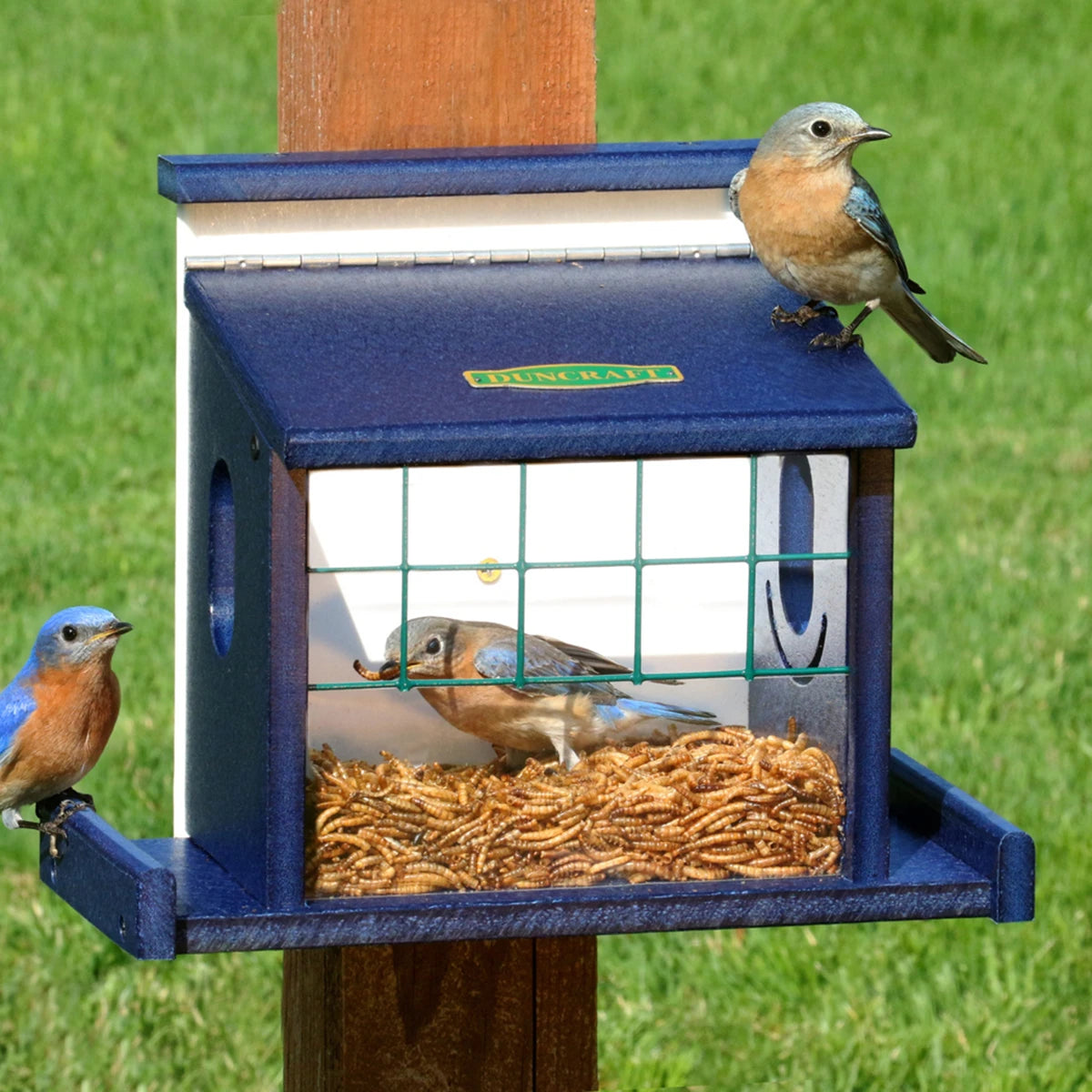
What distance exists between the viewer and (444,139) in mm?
3961

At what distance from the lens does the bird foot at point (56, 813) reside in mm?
3805

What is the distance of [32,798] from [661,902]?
47.2 inches

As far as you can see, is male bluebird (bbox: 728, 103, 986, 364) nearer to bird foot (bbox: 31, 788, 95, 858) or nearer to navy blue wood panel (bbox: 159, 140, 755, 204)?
navy blue wood panel (bbox: 159, 140, 755, 204)

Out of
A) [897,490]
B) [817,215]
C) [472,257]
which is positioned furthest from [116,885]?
[897,490]

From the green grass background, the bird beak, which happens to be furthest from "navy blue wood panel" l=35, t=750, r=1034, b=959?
the green grass background

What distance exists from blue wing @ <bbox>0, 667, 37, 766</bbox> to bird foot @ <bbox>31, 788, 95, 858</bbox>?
0.11m

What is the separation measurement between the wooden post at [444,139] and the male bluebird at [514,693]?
0.39m

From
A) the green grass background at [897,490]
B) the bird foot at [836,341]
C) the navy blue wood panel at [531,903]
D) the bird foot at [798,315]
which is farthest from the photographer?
the green grass background at [897,490]

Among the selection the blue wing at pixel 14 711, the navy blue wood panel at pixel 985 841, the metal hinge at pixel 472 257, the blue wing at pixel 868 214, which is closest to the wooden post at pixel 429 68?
the metal hinge at pixel 472 257

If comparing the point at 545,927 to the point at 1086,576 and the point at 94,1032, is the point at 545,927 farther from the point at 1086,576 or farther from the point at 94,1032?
the point at 1086,576

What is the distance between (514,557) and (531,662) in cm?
61

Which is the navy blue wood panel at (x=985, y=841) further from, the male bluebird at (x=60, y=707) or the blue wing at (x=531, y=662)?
the male bluebird at (x=60, y=707)

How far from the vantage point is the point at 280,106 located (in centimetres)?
400

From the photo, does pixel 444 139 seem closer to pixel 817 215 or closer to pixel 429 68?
pixel 429 68
